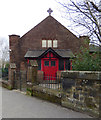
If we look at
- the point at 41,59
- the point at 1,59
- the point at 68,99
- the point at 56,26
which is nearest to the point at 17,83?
the point at 41,59

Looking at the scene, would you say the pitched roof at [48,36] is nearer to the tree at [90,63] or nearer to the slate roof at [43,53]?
the slate roof at [43,53]

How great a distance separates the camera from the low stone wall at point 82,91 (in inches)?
167

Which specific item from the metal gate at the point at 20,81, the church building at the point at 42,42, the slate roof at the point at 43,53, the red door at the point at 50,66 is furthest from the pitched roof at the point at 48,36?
the metal gate at the point at 20,81

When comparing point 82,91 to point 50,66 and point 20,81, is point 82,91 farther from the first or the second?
point 50,66

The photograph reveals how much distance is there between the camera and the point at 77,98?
482 cm

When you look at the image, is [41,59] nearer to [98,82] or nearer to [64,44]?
[64,44]

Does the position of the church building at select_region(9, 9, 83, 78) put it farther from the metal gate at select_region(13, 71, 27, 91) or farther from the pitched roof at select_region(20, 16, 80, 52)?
the metal gate at select_region(13, 71, 27, 91)

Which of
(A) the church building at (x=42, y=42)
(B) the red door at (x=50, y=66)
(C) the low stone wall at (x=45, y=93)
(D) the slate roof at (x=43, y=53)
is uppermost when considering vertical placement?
(A) the church building at (x=42, y=42)

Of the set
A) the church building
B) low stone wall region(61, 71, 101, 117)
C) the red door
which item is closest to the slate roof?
the church building

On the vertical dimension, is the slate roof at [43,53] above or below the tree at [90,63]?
above

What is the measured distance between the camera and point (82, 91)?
4676mm

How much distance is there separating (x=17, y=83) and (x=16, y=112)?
223 inches

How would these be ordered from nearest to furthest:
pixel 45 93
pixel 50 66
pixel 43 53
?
1. pixel 45 93
2. pixel 43 53
3. pixel 50 66

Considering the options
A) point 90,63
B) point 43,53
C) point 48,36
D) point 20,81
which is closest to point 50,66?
point 43,53
